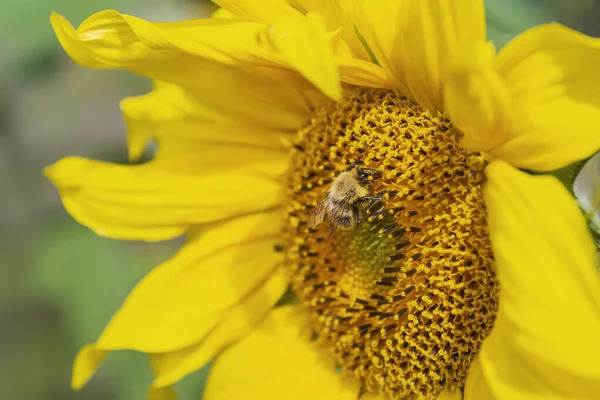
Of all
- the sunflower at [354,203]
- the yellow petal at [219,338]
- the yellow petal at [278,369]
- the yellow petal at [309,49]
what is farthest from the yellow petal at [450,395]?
the yellow petal at [309,49]

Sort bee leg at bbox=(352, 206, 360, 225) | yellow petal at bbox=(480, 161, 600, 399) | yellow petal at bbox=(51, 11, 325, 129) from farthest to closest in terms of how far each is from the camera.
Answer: bee leg at bbox=(352, 206, 360, 225) → yellow petal at bbox=(51, 11, 325, 129) → yellow petal at bbox=(480, 161, 600, 399)

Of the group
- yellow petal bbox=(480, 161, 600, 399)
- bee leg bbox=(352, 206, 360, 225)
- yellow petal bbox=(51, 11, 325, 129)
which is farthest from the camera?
bee leg bbox=(352, 206, 360, 225)


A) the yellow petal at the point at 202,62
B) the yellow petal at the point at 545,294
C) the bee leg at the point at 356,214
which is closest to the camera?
the yellow petal at the point at 545,294

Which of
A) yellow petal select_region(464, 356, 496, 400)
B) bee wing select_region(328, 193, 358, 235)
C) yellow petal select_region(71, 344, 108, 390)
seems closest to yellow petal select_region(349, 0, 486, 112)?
bee wing select_region(328, 193, 358, 235)

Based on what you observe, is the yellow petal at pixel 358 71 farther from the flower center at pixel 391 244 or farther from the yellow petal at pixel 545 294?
the yellow petal at pixel 545 294

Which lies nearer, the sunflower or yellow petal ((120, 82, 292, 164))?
the sunflower

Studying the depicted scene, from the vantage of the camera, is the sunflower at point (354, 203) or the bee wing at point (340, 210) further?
the bee wing at point (340, 210)

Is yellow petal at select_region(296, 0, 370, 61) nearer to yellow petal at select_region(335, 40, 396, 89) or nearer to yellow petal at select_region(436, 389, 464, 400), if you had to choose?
yellow petal at select_region(335, 40, 396, 89)

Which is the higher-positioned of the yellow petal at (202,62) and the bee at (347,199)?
the yellow petal at (202,62)
